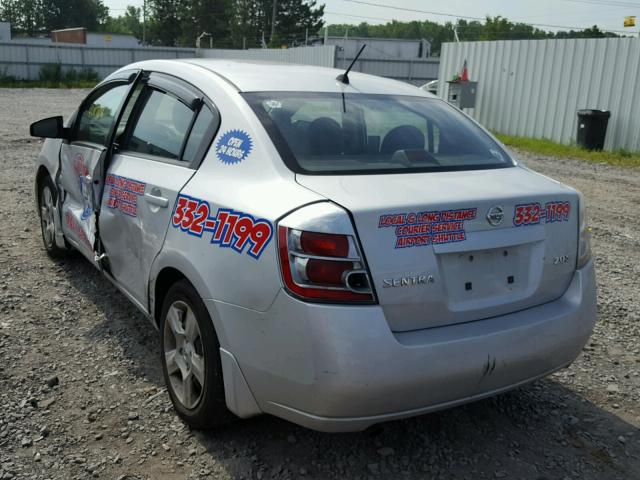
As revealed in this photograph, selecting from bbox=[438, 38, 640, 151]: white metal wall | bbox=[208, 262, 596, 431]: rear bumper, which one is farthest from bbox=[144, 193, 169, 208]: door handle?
bbox=[438, 38, 640, 151]: white metal wall

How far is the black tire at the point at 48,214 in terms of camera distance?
5.17 metres

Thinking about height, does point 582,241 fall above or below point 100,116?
below

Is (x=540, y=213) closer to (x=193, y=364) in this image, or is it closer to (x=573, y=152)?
(x=193, y=364)

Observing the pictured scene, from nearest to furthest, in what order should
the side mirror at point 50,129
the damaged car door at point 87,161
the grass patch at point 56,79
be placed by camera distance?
the damaged car door at point 87,161, the side mirror at point 50,129, the grass patch at point 56,79

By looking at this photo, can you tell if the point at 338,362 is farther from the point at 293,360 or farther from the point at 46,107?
the point at 46,107

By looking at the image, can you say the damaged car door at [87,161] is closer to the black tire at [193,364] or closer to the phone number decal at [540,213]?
the black tire at [193,364]

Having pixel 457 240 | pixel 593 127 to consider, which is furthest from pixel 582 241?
pixel 593 127

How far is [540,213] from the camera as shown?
2.78 meters

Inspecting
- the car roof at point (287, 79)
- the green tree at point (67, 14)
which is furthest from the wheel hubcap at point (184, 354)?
the green tree at point (67, 14)

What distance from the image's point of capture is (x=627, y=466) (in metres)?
2.91

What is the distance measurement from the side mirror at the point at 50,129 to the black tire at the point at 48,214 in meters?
0.54

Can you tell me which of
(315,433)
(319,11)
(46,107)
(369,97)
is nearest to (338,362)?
(315,433)

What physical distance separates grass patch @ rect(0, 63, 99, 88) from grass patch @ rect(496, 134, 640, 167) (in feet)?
88.1

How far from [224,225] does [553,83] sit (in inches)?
547
